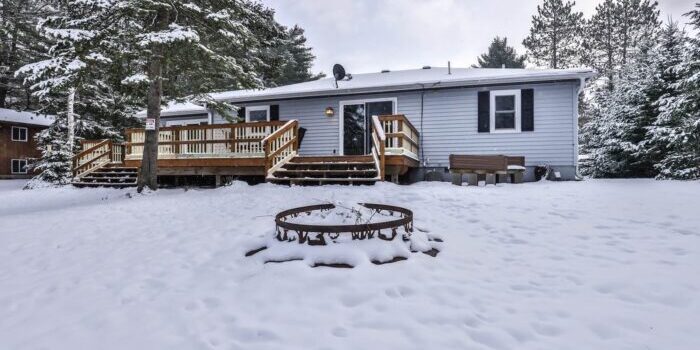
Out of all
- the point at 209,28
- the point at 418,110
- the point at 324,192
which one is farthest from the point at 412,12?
the point at 324,192

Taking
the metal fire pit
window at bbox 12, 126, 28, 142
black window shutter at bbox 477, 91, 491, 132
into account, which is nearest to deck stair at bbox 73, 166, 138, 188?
the metal fire pit

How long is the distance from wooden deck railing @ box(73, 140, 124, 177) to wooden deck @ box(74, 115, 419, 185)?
6.68 ft

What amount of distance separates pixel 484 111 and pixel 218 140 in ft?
26.1

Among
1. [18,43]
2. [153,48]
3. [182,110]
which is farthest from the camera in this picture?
[18,43]

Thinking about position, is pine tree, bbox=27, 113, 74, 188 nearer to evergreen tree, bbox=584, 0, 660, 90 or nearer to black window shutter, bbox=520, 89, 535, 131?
black window shutter, bbox=520, 89, 535, 131

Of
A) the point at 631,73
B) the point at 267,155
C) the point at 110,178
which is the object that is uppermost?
the point at 631,73

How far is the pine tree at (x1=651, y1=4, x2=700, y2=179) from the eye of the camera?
33.9ft

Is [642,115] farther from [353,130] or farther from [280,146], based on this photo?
[280,146]

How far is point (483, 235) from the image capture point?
4.17 meters

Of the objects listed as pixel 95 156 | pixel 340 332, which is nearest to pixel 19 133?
pixel 95 156

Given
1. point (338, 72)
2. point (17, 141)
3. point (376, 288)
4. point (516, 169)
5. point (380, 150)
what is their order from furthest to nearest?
point (17, 141)
point (338, 72)
point (516, 169)
point (380, 150)
point (376, 288)

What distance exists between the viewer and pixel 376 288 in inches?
105

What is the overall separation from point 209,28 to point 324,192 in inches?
206

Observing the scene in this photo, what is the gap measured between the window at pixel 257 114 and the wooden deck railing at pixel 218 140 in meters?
2.39
